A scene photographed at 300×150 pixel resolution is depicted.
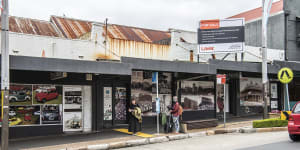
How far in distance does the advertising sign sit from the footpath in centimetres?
567

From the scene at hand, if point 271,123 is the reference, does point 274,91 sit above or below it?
above

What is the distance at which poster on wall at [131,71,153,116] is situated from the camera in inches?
699

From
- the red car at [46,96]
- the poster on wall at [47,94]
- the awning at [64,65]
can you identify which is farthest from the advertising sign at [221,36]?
the red car at [46,96]

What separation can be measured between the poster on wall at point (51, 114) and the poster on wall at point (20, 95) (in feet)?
2.69

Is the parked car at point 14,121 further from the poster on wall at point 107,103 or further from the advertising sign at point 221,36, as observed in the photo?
the advertising sign at point 221,36

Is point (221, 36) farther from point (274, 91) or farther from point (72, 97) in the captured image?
point (72, 97)

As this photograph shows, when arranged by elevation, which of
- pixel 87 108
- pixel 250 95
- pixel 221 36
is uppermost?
pixel 221 36

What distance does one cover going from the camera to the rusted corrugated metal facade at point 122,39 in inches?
698

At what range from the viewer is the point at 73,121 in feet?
52.5

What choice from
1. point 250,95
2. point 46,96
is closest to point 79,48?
point 46,96

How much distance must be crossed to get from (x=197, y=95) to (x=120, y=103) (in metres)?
5.49

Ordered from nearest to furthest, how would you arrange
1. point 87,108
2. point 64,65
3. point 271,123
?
1. point 64,65
2. point 271,123
3. point 87,108

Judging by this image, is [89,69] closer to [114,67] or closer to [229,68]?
[114,67]

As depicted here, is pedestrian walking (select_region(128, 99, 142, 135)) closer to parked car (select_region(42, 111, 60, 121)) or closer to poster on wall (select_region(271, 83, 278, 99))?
parked car (select_region(42, 111, 60, 121))
